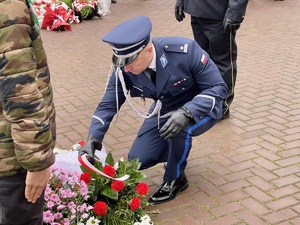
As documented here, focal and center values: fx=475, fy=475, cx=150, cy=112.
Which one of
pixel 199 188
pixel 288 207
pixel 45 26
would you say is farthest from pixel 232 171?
pixel 45 26

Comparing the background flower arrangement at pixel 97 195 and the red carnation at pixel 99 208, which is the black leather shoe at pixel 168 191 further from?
the red carnation at pixel 99 208

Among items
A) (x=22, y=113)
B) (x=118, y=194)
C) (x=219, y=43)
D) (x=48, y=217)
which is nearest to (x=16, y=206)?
(x=22, y=113)

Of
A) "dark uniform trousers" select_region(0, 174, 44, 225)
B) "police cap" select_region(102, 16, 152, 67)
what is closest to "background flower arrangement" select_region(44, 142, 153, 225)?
"dark uniform trousers" select_region(0, 174, 44, 225)

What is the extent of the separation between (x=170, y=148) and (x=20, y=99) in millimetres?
1524

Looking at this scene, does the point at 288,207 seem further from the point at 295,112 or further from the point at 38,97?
the point at 38,97

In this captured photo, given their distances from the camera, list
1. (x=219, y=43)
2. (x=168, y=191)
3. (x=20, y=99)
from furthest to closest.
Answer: (x=219, y=43)
(x=168, y=191)
(x=20, y=99)

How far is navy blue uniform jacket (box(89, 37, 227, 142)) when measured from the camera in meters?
2.93

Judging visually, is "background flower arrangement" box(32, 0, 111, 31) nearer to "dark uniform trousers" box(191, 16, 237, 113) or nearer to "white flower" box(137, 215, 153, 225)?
"dark uniform trousers" box(191, 16, 237, 113)

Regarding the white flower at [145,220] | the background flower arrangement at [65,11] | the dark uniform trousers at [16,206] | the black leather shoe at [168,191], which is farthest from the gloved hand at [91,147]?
the background flower arrangement at [65,11]

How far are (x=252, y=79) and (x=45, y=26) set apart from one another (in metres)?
4.21

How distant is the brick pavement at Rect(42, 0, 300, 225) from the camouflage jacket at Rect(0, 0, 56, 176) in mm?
1359

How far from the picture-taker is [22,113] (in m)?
1.73

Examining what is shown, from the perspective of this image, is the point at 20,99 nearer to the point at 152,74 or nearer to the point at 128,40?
the point at 128,40

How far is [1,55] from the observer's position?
5.50 ft
